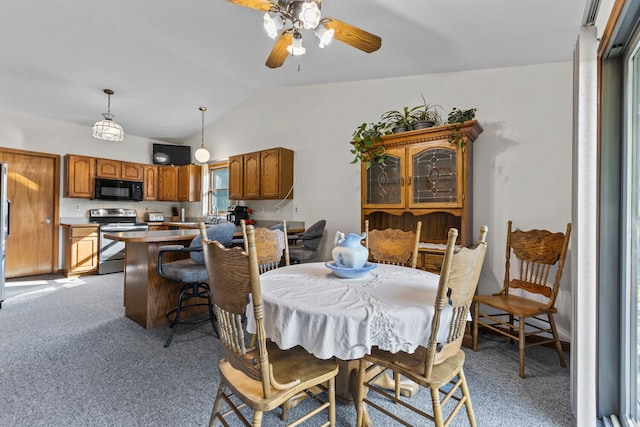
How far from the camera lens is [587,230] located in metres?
1.48

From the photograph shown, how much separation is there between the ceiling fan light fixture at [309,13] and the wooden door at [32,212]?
5485mm

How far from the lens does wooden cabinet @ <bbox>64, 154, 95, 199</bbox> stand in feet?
16.4

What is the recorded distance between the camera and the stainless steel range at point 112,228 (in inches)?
201

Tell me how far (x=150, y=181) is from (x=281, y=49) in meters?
4.92

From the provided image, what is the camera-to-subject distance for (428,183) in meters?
2.82

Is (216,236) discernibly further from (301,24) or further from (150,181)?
(150,181)

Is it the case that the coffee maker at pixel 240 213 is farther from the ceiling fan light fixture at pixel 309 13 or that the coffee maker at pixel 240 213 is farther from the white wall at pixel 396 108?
the ceiling fan light fixture at pixel 309 13

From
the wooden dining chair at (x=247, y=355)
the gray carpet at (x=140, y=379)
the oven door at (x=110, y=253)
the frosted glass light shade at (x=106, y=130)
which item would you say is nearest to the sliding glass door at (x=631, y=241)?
the gray carpet at (x=140, y=379)

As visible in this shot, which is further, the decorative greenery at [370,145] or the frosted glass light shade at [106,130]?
the frosted glass light shade at [106,130]

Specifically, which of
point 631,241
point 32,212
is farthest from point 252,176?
point 631,241

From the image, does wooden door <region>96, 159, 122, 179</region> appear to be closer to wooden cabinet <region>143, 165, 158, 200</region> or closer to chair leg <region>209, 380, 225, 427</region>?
wooden cabinet <region>143, 165, 158, 200</region>

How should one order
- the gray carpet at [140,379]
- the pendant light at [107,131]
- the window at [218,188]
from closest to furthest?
the gray carpet at [140,379], the pendant light at [107,131], the window at [218,188]

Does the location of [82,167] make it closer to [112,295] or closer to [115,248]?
[115,248]

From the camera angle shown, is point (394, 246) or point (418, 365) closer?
point (418, 365)
